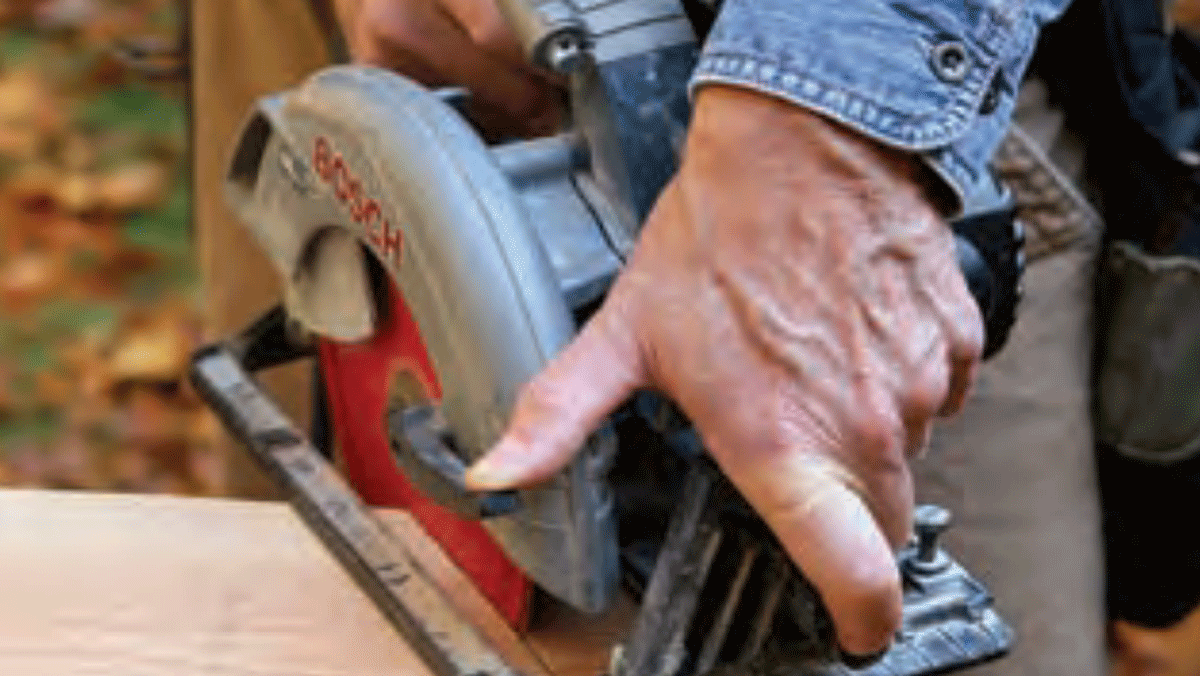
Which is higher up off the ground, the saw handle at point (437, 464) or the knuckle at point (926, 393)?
the knuckle at point (926, 393)

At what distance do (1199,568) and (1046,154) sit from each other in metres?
0.33

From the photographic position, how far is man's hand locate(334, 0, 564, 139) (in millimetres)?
1287

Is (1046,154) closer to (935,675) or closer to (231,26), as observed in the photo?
(935,675)

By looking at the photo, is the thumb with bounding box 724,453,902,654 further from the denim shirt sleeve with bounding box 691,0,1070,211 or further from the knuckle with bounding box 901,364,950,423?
the denim shirt sleeve with bounding box 691,0,1070,211

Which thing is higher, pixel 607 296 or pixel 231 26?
pixel 607 296

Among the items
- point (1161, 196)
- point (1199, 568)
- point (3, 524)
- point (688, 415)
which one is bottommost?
point (1199, 568)

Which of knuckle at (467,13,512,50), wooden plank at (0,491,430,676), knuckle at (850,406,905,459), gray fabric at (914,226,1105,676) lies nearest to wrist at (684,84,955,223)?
knuckle at (850,406,905,459)

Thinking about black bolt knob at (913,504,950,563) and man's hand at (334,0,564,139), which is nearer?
black bolt knob at (913,504,950,563)

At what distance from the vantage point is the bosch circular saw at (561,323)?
1105mm

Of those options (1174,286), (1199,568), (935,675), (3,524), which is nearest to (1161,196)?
(1174,286)

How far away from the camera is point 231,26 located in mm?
2020

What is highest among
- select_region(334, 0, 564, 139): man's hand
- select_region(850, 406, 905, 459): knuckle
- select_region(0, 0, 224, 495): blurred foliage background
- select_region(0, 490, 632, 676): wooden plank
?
select_region(334, 0, 564, 139): man's hand

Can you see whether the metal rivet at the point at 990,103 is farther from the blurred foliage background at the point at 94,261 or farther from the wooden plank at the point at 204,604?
the blurred foliage background at the point at 94,261

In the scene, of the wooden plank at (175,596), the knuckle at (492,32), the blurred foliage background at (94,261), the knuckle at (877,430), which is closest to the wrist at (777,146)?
the knuckle at (877,430)
